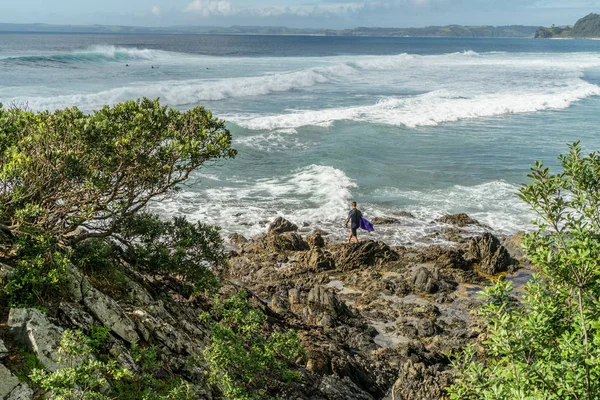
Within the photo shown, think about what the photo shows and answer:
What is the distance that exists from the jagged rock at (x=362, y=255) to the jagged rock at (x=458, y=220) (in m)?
4.00

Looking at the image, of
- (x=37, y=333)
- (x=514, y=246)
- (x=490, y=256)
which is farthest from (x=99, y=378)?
(x=514, y=246)

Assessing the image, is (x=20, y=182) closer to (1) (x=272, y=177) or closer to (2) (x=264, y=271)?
(2) (x=264, y=271)

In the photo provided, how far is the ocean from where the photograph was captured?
888 inches

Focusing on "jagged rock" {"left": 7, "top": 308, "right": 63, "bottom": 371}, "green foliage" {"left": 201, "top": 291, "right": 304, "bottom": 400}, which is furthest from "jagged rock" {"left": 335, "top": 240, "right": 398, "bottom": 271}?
"jagged rock" {"left": 7, "top": 308, "right": 63, "bottom": 371}

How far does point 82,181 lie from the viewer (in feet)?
27.5

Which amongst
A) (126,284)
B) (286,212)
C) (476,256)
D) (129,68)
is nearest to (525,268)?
(476,256)

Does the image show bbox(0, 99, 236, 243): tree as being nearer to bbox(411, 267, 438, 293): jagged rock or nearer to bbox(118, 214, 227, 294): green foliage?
bbox(118, 214, 227, 294): green foliage

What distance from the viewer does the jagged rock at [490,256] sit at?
17391 millimetres

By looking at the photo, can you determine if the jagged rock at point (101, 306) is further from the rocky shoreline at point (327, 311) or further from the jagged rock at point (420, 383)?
the jagged rock at point (420, 383)

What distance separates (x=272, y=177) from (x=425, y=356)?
16232 millimetres

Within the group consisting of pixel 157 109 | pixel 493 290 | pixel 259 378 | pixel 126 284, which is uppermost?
pixel 157 109

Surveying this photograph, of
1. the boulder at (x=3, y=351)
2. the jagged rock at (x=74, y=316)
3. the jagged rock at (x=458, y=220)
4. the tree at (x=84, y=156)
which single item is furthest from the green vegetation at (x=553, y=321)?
the jagged rock at (x=458, y=220)

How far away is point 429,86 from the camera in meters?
65.2

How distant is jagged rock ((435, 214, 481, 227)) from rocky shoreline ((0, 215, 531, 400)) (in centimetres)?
6
